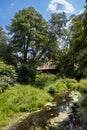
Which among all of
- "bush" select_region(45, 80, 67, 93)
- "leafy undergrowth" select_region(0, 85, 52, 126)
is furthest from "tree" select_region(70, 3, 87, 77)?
"bush" select_region(45, 80, 67, 93)

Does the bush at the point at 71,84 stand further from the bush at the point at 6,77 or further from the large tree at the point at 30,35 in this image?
the bush at the point at 6,77

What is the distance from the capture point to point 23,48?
3106 centimetres

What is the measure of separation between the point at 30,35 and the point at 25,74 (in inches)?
230

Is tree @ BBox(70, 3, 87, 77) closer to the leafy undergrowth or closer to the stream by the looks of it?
the stream

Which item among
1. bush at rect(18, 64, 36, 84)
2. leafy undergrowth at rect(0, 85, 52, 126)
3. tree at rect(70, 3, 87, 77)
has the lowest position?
leafy undergrowth at rect(0, 85, 52, 126)

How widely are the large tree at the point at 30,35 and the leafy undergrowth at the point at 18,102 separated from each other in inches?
564

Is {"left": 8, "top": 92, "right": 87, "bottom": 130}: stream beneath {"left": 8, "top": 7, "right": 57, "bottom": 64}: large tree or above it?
beneath

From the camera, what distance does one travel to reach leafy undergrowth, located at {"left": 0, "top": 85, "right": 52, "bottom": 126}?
12692 mm

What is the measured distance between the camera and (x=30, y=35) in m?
30.6

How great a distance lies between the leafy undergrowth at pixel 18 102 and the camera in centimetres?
1269

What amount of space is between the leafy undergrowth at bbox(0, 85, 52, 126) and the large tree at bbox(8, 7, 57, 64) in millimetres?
14324

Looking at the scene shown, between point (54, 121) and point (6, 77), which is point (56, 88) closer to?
point (6, 77)

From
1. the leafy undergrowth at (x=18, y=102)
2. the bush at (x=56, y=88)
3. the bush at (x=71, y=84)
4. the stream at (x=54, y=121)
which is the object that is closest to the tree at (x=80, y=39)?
the stream at (x=54, y=121)

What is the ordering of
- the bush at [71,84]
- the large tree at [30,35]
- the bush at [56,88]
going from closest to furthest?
1. the bush at [56,88]
2. the bush at [71,84]
3. the large tree at [30,35]
